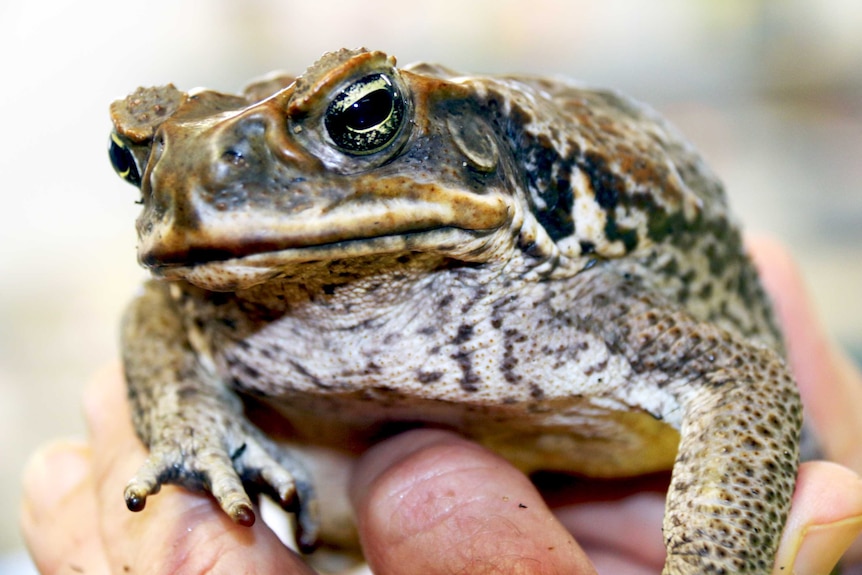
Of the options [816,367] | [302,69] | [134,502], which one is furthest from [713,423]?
[302,69]

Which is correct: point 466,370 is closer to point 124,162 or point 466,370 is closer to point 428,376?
point 428,376

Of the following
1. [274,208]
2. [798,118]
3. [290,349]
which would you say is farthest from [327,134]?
[798,118]

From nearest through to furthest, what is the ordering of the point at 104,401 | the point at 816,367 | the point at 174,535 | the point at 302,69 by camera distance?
the point at 174,535 → the point at 104,401 → the point at 816,367 → the point at 302,69

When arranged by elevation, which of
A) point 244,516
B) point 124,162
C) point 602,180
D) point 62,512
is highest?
point 124,162

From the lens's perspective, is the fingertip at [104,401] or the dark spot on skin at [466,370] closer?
the dark spot on skin at [466,370]

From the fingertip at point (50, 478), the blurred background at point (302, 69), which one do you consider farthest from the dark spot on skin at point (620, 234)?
the blurred background at point (302, 69)

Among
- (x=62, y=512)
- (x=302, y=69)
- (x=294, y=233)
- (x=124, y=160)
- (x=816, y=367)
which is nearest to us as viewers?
(x=294, y=233)

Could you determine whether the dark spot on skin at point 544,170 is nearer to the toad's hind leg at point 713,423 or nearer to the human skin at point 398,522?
the toad's hind leg at point 713,423

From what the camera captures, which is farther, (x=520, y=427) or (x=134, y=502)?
(x=520, y=427)

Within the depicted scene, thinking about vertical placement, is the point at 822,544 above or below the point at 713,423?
below
